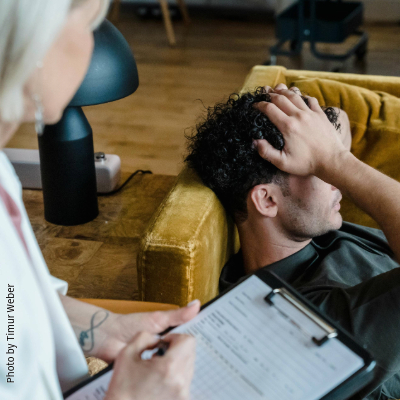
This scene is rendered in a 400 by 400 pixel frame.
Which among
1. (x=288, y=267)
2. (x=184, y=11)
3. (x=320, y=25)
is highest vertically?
(x=288, y=267)

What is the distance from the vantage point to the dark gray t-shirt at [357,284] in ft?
2.75

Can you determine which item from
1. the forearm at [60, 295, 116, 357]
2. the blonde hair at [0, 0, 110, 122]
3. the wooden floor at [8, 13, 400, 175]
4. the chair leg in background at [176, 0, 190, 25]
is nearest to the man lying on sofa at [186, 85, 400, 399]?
the forearm at [60, 295, 116, 357]

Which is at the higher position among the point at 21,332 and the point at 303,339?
the point at 21,332

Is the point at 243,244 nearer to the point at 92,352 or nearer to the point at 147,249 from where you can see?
the point at 147,249

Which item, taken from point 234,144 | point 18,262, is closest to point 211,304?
point 18,262

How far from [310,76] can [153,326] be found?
4.61 ft

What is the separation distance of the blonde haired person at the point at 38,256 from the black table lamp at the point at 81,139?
0.71 meters

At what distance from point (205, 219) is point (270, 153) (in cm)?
22

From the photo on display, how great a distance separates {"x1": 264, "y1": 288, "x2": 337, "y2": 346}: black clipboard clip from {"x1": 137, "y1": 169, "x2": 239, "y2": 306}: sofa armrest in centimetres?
28

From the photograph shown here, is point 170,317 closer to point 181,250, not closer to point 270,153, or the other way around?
point 181,250

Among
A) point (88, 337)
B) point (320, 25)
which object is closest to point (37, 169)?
point (88, 337)

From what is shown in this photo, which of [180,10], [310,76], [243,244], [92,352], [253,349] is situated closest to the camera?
[253,349]

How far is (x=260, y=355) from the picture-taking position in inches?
26.5

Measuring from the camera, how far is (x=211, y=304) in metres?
0.75
